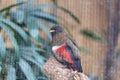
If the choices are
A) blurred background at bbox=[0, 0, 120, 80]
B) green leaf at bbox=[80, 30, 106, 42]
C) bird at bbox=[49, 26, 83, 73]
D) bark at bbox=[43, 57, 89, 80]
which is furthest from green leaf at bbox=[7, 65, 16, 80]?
green leaf at bbox=[80, 30, 106, 42]

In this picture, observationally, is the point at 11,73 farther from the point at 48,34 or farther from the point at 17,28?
the point at 48,34

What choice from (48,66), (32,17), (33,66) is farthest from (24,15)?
(48,66)

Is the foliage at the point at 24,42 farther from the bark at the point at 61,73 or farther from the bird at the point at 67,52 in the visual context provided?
the bark at the point at 61,73

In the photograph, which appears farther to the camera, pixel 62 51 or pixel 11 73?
pixel 11 73

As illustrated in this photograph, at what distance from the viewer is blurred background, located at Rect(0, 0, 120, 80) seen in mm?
3836

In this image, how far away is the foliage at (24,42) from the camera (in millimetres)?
3770

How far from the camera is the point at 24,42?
13.2ft

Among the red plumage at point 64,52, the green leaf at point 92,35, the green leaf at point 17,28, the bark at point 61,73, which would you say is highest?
the green leaf at point 17,28

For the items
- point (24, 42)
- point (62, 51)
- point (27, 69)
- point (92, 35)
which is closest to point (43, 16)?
point (24, 42)

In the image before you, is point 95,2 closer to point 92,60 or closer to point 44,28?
point 92,60

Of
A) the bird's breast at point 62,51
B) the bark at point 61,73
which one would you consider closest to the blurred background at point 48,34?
the bird's breast at point 62,51

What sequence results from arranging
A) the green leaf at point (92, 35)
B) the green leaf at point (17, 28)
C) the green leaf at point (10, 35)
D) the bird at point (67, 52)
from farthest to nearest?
the green leaf at point (92, 35) < the green leaf at point (17, 28) < the green leaf at point (10, 35) < the bird at point (67, 52)

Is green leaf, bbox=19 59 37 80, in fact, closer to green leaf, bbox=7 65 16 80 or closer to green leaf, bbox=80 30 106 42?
green leaf, bbox=7 65 16 80

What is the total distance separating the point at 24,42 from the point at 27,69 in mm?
309
